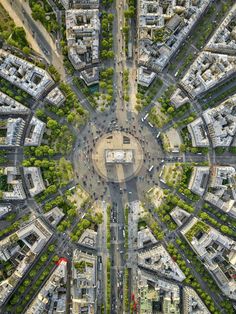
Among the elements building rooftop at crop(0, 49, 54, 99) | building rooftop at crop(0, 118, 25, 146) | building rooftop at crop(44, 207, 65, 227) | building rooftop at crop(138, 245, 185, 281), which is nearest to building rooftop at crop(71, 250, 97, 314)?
building rooftop at crop(44, 207, 65, 227)

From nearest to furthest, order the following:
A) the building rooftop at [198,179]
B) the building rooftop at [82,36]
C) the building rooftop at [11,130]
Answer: the building rooftop at [11,130], the building rooftop at [82,36], the building rooftop at [198,179]

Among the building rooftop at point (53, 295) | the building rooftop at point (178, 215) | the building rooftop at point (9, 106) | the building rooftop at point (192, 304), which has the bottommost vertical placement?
the building rooftop at point (192, 304)

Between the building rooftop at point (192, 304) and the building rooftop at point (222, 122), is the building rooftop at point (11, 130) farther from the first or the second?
the building rooftop at point (192, 304)

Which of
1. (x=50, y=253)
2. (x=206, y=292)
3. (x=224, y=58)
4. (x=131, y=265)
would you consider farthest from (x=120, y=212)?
(x=224, y=58)

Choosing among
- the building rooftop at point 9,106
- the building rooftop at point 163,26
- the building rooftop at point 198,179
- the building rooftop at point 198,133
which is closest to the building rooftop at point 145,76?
the building rooftop at point 163,26

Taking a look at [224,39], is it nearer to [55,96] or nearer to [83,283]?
[55,96]

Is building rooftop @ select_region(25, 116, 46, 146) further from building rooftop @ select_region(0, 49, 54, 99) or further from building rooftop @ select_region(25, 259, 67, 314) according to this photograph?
building rooftop @ select_region(25, 259, 67, 314)

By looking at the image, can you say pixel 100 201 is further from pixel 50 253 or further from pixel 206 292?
pixel 206 292

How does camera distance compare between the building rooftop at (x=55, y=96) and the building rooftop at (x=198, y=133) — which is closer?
the building rooftop at (x=55, y=96)

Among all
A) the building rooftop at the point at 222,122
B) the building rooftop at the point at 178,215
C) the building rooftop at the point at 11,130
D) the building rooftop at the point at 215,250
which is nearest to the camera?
the building rooftop at the point at 11,130

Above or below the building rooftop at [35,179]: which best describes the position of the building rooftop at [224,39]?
above

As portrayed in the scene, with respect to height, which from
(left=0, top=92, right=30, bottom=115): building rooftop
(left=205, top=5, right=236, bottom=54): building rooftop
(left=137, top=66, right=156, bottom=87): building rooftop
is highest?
(left=205, top=5, right=236, bottom=54): building rooftop

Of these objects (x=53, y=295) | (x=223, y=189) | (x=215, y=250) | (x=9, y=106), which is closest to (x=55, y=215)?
(x=53, y=295)
